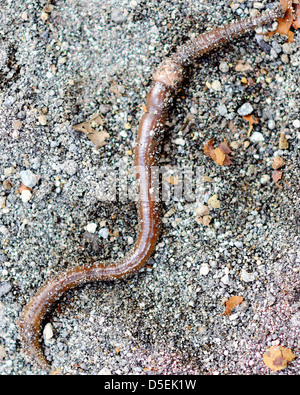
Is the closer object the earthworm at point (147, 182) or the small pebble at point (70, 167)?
the earthworm at point (147, 182)

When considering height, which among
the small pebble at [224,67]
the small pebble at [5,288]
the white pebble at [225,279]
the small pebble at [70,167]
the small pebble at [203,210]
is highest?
the small pebble at [224,67]

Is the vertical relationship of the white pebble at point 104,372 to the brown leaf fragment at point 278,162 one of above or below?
below

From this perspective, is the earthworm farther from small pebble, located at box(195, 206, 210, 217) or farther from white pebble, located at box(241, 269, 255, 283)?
white pebble, located at box(241, 269, 255, 283)

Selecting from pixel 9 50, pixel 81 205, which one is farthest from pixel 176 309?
pixel 9 50

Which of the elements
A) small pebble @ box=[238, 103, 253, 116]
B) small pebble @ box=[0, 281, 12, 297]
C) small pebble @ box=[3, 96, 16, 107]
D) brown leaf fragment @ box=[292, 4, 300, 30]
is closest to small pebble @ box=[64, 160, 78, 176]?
small pebble @ box=[3, 96, 16, 107]

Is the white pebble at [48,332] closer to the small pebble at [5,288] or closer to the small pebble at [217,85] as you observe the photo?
the small pebble at [5,288]

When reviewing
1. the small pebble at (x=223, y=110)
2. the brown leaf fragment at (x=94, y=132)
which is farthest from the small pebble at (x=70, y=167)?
the small pebble at (x=223, y=110)
